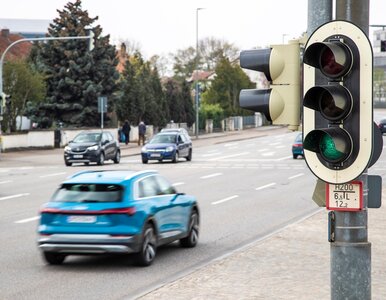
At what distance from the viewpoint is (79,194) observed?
15.2m

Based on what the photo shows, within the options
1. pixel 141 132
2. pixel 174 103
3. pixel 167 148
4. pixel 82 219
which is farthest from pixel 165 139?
pixel 174 103

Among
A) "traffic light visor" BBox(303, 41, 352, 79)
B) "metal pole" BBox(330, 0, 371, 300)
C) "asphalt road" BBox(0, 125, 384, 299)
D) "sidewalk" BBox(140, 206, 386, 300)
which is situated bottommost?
"asphalt road" BBox(0, 125, 384, 299)

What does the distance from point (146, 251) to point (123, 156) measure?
132ft

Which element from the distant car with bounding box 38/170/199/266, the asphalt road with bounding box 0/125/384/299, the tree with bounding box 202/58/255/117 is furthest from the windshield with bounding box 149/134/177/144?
the tree with bounding box 202/58/255/117

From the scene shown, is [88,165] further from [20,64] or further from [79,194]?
[79,194]

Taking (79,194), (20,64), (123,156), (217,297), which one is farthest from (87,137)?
(217,297)

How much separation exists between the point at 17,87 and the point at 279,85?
52550 mm

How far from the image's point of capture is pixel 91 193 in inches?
595

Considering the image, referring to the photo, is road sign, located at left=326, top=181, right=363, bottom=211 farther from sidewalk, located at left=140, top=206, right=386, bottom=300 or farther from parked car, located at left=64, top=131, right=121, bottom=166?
parked car, located at left=64, top=131, right=121, bottom=166

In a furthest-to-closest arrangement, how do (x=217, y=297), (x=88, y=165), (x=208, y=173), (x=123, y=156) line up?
(x=123, y=156) < (x=88, y=165) < (x=208, y=173) < (x=217, y=297)

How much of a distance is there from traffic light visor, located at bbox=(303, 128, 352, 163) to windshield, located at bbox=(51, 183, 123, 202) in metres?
8.94

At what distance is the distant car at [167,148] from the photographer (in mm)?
46562

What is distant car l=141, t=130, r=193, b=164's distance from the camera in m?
46.6

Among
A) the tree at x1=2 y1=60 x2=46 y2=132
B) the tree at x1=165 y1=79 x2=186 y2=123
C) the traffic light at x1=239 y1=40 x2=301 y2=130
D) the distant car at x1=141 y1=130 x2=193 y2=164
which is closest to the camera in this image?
the traffic light at x1=239 y1=40 x2=301 y2=130
